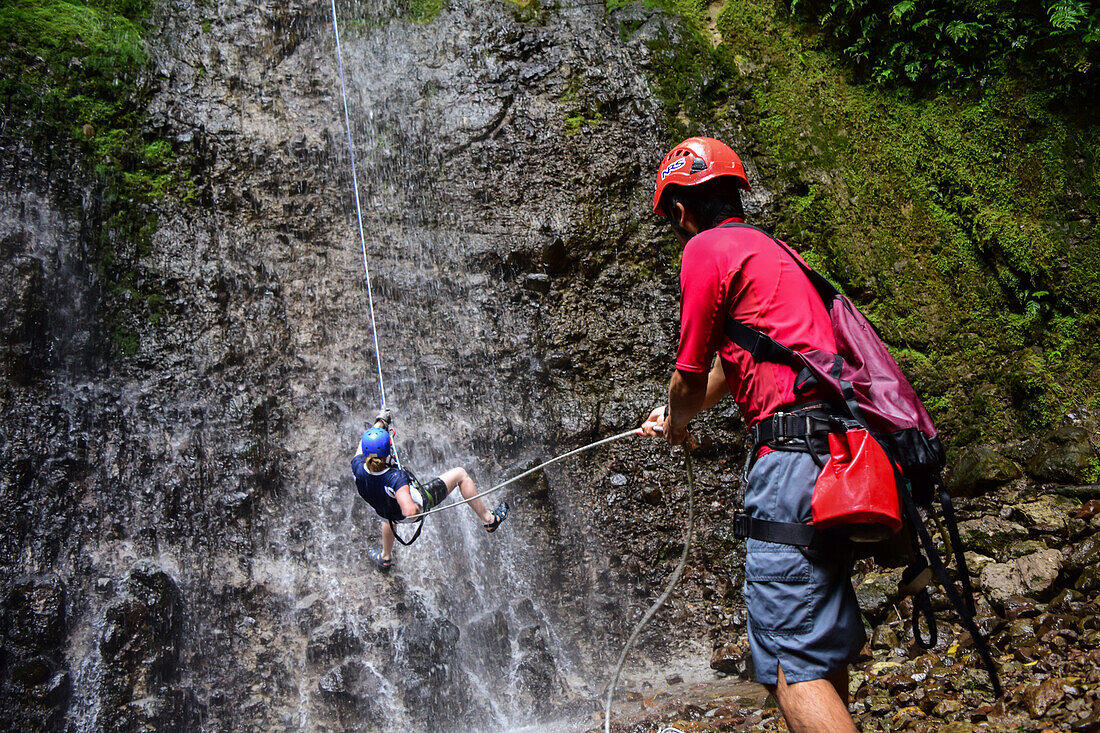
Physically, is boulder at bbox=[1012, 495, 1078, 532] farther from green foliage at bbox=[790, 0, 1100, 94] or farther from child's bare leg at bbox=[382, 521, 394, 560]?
child's bare leg at bbox=[382, 521, 394, 560]

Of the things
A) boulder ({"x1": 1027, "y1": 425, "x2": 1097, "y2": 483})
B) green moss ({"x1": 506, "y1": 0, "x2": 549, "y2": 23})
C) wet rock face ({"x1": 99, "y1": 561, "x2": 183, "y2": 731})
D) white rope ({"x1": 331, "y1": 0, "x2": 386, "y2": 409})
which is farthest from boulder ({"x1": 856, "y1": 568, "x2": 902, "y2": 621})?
green moss ({"x1": 506, "y1": 0, "x2": 549, "y2": 23})

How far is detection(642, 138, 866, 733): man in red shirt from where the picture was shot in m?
2.17

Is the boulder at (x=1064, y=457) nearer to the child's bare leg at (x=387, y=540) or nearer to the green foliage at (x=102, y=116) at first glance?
the child's bare leg at (x=387, y=540)

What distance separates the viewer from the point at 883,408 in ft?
7.45

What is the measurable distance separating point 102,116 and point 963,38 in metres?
8.70

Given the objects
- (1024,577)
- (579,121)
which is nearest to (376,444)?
(579,121)

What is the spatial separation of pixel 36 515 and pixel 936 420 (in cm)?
795

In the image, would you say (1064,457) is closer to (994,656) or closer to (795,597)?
(994,656)

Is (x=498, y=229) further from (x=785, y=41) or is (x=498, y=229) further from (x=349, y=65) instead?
(x=785, y=41)

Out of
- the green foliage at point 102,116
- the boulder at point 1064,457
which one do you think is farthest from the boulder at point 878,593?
the green foliage at point 102,116

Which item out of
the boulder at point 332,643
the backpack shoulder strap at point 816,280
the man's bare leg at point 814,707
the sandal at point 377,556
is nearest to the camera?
A: the man's bare leg at point 814,707

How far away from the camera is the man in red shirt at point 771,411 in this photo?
2170 millimetres

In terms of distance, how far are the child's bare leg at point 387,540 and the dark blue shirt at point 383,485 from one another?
0.79 metres

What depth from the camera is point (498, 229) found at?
724 centimetres
